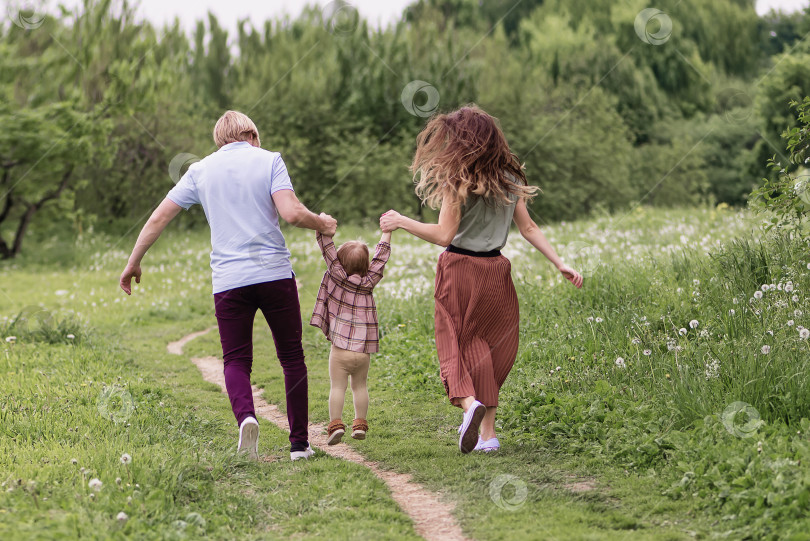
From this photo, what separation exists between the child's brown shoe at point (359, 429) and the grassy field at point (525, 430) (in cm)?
20

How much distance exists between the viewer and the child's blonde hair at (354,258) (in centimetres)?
554

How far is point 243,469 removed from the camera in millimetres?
5039

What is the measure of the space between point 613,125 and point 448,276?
32.2 m

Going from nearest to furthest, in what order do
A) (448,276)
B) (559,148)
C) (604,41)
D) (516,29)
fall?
1. (448,276)
2. (559,148)
3. (604,41)
4. (516,29)

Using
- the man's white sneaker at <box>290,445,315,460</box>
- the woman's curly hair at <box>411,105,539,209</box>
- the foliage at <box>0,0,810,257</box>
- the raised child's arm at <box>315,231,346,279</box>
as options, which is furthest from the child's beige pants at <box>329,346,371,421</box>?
the foliage at <box>0,0,810,257</box>

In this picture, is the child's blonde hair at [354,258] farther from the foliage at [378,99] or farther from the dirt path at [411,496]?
the foliage at [378,99]

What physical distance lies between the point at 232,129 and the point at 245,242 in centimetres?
73

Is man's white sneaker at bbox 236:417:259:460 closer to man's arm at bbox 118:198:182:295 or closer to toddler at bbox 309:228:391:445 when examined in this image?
toddler at bbox 309:228:391:445

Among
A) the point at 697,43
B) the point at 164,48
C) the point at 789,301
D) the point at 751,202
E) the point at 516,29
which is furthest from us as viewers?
the point at 516,29

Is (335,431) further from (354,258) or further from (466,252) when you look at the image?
(466,252)

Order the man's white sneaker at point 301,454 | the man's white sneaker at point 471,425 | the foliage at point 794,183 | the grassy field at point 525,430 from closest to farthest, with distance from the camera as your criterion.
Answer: the grassy field at point 525,430
the man's white sneaker at point 471,425
the man's white sneaker at point 301,454
the foliage at point 794,183

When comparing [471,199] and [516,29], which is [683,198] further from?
[471,199]

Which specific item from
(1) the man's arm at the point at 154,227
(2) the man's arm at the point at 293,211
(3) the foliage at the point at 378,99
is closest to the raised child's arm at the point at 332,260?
(2) the man's arm at the point at 293,211

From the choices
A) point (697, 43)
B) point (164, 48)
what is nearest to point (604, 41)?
point (697, 43)
